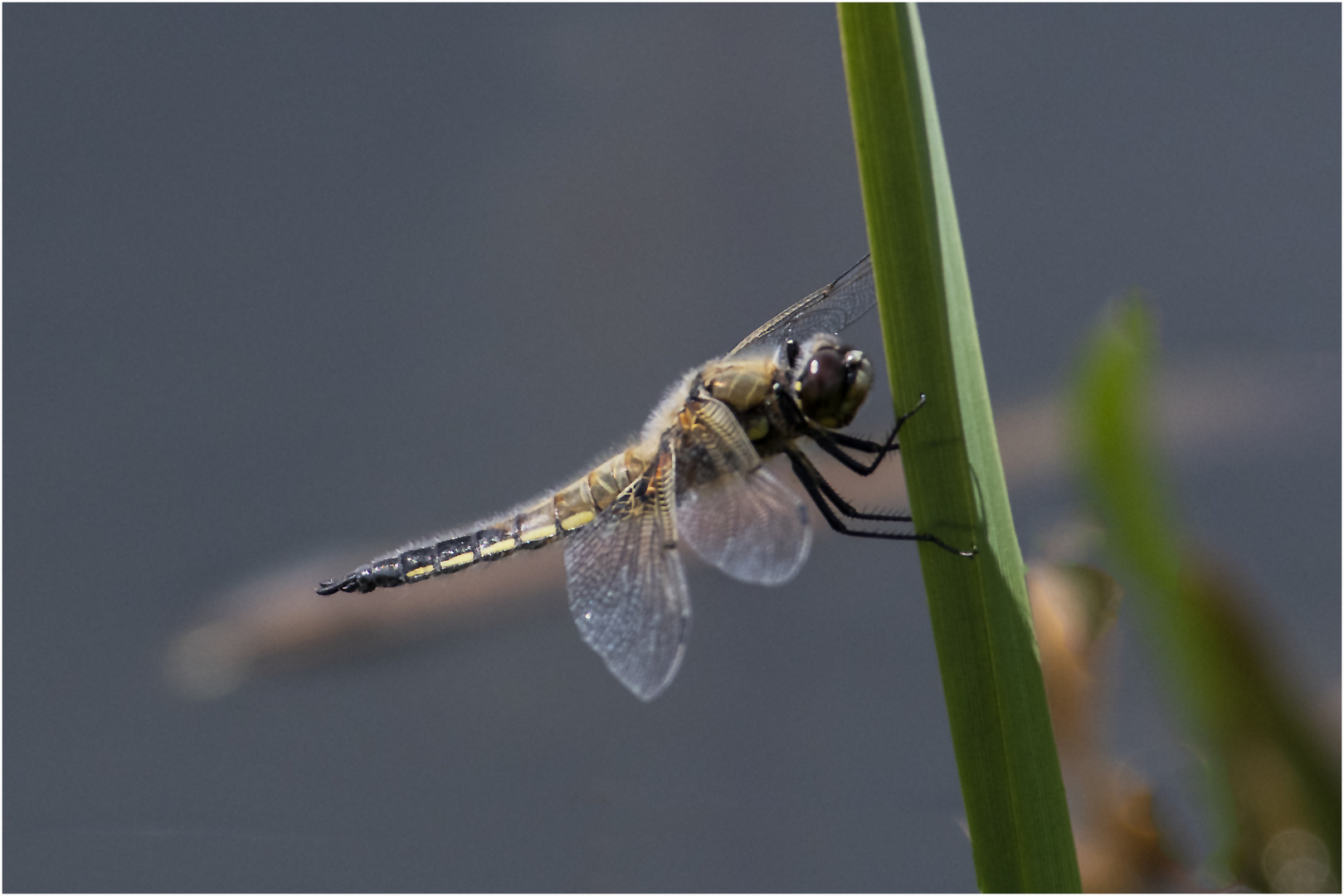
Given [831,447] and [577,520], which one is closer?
[831,447]

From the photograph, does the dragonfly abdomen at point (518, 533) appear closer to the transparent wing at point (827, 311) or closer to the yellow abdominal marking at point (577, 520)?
the yellow abdominal marking at point (577, 520)

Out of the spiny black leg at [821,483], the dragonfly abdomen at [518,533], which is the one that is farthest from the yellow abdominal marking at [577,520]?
the spiny black leg at [821,483]

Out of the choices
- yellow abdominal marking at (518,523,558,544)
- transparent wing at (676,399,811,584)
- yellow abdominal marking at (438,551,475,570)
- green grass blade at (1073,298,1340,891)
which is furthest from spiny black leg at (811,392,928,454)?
yellow abdominal marking at (438,551,475,570)

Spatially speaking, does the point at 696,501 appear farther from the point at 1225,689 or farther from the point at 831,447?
the point at 1225,689

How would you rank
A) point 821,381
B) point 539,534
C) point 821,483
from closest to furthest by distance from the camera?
point 821,381
point 821,483
point 539,534

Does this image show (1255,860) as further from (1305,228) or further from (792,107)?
(792,107)

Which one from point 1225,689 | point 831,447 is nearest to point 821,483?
point 831,447

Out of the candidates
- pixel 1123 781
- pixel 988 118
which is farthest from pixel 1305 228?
pixel 1123 781
